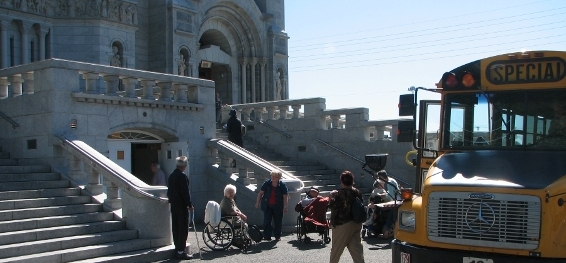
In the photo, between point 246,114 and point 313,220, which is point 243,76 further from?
point 313,220

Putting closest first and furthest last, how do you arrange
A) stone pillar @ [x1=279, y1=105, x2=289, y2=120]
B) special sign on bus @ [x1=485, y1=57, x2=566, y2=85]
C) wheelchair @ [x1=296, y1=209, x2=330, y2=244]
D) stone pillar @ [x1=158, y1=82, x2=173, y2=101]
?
special sign on bus @ [x1=485, y1=57, x2=566, y2=85] < wheelchair @ [x1=296, y1=209, x2=330, y2=244] < stone pillar @ [x1=158, y1=82, x2=173, y2=101] < stone pillar @ [x1=279, y1=105, x2=289, y2=120]

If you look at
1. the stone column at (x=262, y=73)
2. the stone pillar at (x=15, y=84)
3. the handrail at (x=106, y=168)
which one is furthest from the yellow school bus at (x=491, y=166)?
the stone column at (x=262, y=73)

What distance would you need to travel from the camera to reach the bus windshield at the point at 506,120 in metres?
7.07

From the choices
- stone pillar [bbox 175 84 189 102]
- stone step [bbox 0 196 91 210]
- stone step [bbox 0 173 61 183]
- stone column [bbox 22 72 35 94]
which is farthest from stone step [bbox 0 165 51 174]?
stone pillar [bbox 175 84 189 102]

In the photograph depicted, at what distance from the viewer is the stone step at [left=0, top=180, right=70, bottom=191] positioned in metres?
10.7

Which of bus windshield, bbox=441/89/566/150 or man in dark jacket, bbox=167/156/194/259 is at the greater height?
bus windshield, bbox=441/89/566/150

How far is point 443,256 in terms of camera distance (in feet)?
21.3

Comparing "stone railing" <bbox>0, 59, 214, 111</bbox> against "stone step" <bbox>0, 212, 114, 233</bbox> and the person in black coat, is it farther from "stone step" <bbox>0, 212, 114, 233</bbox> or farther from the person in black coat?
"stone step" <bbox>0, 212, 114, 233</bbox>

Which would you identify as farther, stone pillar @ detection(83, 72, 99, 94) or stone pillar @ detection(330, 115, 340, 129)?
stone pillar @ detection(330, 115, 340, 129)

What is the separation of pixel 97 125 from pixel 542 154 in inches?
358

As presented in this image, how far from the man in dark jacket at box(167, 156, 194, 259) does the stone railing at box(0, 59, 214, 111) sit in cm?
333

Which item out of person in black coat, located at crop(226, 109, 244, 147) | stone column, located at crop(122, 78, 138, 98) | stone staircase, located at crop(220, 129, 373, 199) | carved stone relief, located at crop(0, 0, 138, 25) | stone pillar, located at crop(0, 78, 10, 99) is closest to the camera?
A: stone pillar, located at crop(0, 78, 10, 99)

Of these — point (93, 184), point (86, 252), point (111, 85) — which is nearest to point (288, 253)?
point (86, 252)

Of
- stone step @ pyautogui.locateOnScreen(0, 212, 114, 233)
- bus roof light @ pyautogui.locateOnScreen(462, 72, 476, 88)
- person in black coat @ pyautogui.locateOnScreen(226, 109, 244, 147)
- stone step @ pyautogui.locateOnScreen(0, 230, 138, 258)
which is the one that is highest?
bus roof light @ pyautogui.locateOnScreen(462, 72, 476, 88)
